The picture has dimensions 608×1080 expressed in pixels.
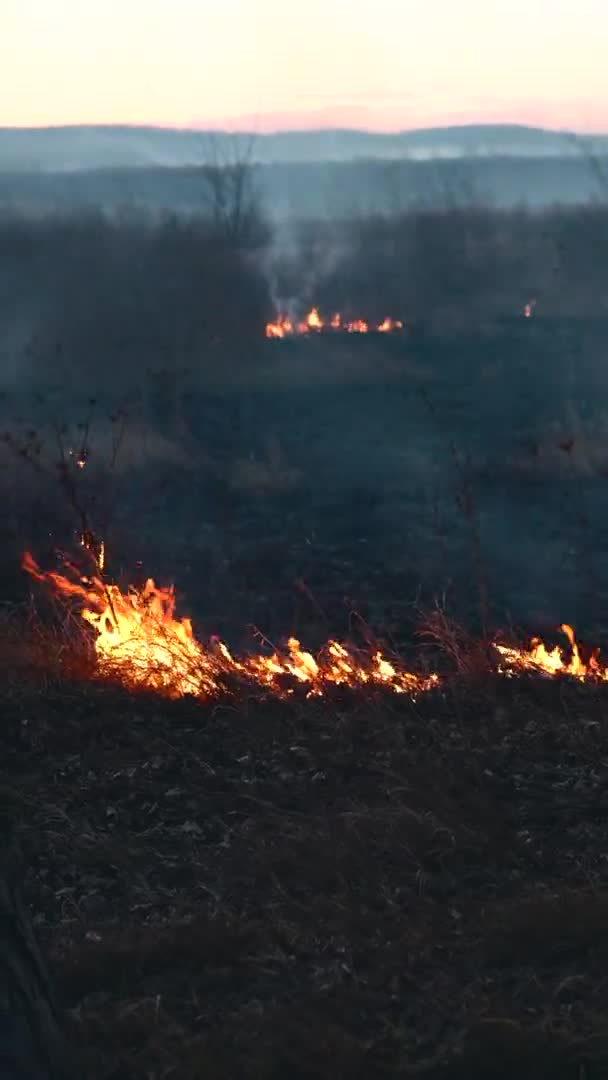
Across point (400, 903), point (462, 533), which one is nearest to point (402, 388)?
point (462, 533)

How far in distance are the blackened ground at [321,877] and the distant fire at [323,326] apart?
80.2ft

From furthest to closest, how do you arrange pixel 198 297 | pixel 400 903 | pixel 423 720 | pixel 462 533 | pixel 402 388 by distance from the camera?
1. pixel 198 297
2. pixel 402 388
3. pixel 462 533
4. pixel 423 720
5. pixel 400 903

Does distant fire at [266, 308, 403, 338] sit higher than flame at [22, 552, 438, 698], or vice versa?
flame at [22, 552, 438, 698]

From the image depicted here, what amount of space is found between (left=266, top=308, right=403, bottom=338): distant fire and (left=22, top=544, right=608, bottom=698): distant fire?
912 inches

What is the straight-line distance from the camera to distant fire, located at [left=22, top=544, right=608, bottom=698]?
20.6ft

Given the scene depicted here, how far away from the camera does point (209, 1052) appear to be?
3.62m

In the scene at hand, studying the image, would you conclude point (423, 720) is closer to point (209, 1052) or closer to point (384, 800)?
point (384, 800)

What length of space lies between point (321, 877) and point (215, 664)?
6.30 ft

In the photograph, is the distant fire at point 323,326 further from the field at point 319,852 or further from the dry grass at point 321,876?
the dry grass at point 321,876

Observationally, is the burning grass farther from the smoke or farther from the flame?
the smoke

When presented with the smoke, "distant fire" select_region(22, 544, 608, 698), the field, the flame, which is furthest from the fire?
the smoke

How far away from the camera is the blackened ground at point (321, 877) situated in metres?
3.71

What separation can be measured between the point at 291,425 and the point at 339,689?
627 inches

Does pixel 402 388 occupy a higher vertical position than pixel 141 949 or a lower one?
lower
